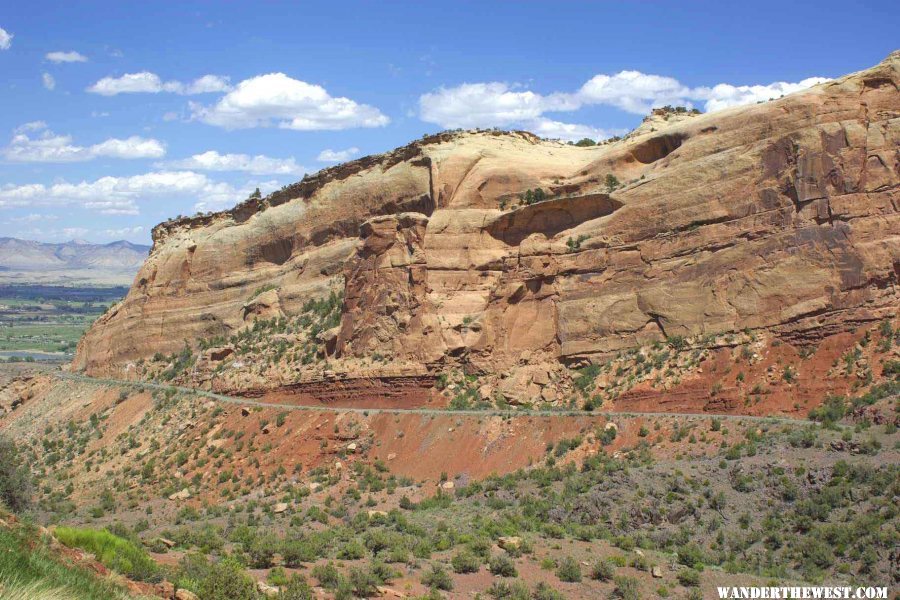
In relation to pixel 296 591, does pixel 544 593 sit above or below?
below

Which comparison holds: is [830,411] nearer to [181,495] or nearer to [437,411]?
[437,411]

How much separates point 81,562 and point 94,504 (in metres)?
26.2

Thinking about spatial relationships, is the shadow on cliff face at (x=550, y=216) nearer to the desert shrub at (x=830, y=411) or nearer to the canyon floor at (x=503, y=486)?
the canyon floor at (x=503, y=486)

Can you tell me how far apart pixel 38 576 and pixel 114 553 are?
545 centimetres

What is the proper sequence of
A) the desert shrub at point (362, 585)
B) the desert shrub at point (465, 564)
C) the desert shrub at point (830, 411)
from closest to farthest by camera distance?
the desert shrub at point (362, 585) < the desert shrub at point (465, 564) < the desert shrub at point (830, 411)

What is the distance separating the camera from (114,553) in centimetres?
1944

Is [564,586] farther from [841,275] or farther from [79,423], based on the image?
[79,423]

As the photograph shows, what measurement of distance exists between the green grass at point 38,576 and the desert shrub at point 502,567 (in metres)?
10.9

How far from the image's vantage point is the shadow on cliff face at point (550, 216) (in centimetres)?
4350

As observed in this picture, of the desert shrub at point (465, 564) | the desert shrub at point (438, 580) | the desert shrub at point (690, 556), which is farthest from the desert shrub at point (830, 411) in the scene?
the desert shrub at point (438, 580)

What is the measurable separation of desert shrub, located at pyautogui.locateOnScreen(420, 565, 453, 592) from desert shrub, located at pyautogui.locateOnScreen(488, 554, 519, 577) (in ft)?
4.59

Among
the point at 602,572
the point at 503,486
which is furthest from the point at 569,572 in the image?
the point at 503,486

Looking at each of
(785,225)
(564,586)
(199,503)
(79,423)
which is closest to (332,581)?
(564,586)

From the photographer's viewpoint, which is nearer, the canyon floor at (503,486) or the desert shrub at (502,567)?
the canyon floor at (503,486)
